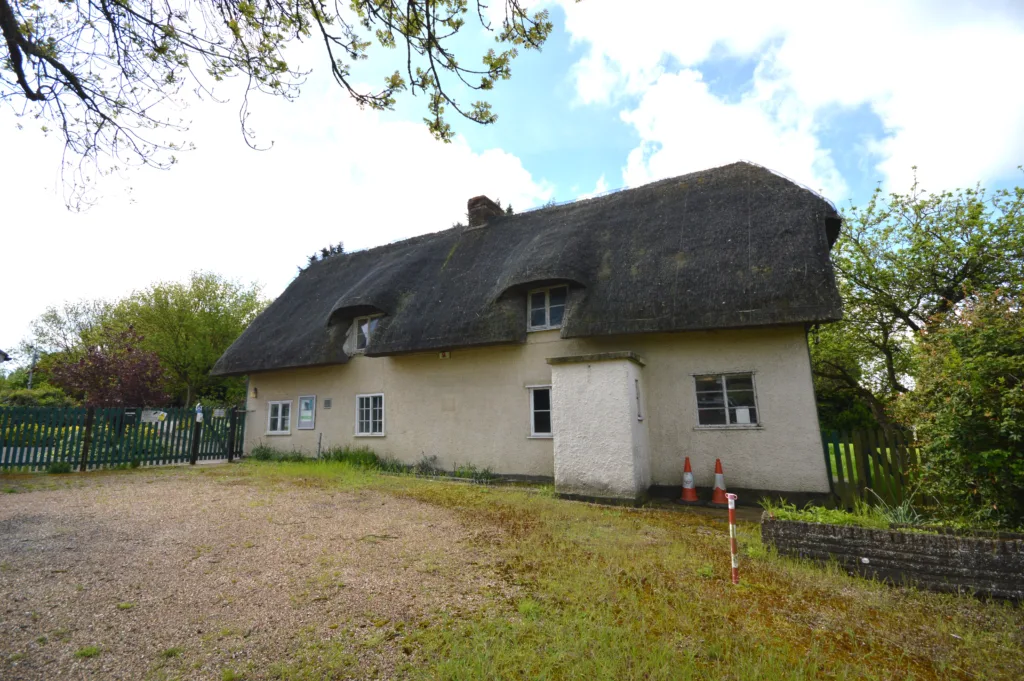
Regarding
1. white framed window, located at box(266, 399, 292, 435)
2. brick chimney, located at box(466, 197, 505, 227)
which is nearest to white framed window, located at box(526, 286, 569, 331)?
brick chimney, located at box(466, 197, 505, 227)

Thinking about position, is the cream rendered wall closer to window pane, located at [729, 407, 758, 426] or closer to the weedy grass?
window pane, located at [729, 407, 758, 426]

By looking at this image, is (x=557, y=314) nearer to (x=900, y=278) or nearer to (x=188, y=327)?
(x=900, y=278)

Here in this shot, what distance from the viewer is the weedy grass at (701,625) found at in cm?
269

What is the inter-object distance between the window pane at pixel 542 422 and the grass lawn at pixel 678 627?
14.4ft

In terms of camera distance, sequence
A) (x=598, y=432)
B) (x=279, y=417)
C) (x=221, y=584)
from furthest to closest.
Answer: (x=279, y=417), (x=598, y=432), (x=221, y=584)

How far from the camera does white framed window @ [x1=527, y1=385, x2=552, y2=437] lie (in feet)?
31.2

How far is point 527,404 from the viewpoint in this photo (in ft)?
31.9

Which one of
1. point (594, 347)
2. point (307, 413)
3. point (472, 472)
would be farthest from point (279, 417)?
point (594, 347)

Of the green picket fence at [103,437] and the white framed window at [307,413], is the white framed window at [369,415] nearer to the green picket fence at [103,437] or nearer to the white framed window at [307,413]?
the white framed window at [307,413]

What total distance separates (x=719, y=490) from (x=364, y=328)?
9681 millimetres

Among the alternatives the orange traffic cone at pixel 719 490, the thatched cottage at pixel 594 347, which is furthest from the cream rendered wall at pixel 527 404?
the orange traffic cone at pixel 719 490

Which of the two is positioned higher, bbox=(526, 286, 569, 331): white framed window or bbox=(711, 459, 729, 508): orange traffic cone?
bbox=(526, 286, 569, 331): white framed window

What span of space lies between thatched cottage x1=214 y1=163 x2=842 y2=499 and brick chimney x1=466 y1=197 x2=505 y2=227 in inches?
26.3

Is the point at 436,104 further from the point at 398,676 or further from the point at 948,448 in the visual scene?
the point at 948,448
